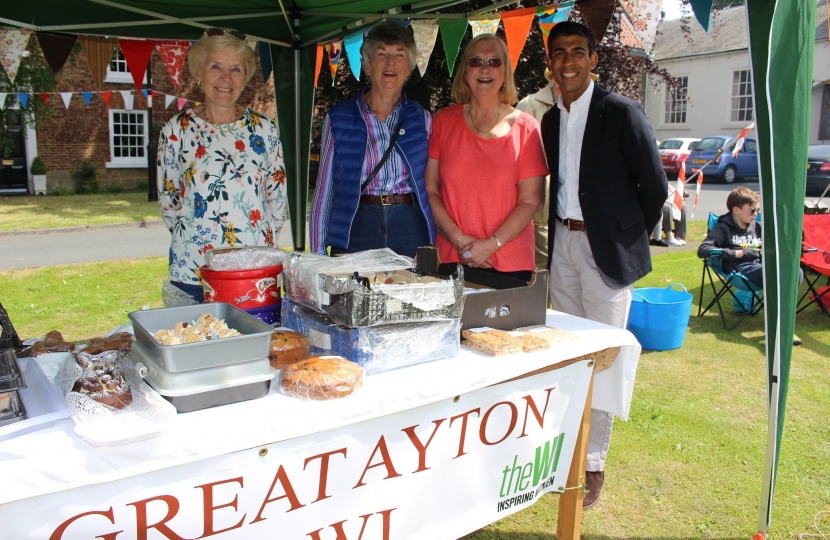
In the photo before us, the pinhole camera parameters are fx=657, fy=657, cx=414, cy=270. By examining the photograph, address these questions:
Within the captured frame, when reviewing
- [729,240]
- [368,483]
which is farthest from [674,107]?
[368,483]

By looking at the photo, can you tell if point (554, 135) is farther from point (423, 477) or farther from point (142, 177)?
point (142, 177)

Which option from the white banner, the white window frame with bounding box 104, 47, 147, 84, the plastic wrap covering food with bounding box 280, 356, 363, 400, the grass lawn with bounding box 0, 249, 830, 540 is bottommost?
the grass lawn with bounding box 0, 249, 830, 540

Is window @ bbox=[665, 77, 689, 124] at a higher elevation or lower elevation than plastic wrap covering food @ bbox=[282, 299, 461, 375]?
higher

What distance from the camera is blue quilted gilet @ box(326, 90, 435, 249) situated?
2793 mm

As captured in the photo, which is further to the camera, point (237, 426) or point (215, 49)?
point (215, 49)

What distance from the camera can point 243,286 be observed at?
2.10 meters

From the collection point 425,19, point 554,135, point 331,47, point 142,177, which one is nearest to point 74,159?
point 142,177

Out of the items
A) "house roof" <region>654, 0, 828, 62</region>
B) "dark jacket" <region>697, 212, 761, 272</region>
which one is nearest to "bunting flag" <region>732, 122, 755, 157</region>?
"dark jacket" <region>697, 212, 761, 272</region>

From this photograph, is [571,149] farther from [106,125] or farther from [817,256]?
[106,125]

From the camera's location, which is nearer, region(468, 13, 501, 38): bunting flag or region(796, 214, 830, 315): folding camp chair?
region(468, 13, 501, 38): bunting flag

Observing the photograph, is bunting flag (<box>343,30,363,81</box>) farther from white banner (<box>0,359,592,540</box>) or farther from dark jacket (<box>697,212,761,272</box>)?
dark jacket (<box>697,212,761,272</box>)

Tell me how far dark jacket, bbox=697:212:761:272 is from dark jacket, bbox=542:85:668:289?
3.11m

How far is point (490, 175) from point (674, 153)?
786 inches

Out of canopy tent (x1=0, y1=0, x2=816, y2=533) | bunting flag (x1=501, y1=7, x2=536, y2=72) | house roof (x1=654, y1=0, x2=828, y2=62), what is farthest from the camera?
house roof (x1=654, y1=0, x2=828, y2=62)
